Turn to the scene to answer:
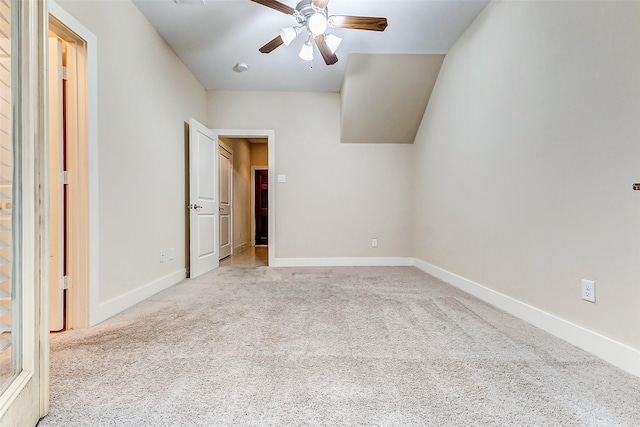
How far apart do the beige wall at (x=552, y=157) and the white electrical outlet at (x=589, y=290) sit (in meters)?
0.03

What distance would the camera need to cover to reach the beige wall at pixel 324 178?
4109 mm

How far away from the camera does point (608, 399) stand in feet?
3.64

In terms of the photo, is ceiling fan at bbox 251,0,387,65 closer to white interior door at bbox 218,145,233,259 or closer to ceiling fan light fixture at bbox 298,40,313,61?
ceiling fan light fixture at bbox 298,40,313,61

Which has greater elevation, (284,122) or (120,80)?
(284,122)

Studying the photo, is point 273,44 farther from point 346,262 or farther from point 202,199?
point 346,262

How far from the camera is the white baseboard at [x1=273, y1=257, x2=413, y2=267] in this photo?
4.11 m

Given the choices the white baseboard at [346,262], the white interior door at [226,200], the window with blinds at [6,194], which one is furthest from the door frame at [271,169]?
the window with blinds at [6,194]

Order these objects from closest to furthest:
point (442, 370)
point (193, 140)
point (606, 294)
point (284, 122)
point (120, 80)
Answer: point (442, 370)
point (606, 294)
point (120, 80)
point (193, 140)
point (284, 122)

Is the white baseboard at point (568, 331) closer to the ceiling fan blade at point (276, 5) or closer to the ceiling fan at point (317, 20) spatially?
the ceiling fan at point (317, 20)

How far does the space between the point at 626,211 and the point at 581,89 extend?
69 centimetres

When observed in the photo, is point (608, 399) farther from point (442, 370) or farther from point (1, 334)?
point (1, 334)

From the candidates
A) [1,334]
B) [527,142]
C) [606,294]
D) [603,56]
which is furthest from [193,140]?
[606,294]

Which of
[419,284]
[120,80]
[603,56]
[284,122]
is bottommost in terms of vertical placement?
[419,284]

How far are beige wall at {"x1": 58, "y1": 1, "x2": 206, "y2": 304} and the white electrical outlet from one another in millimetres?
2889
